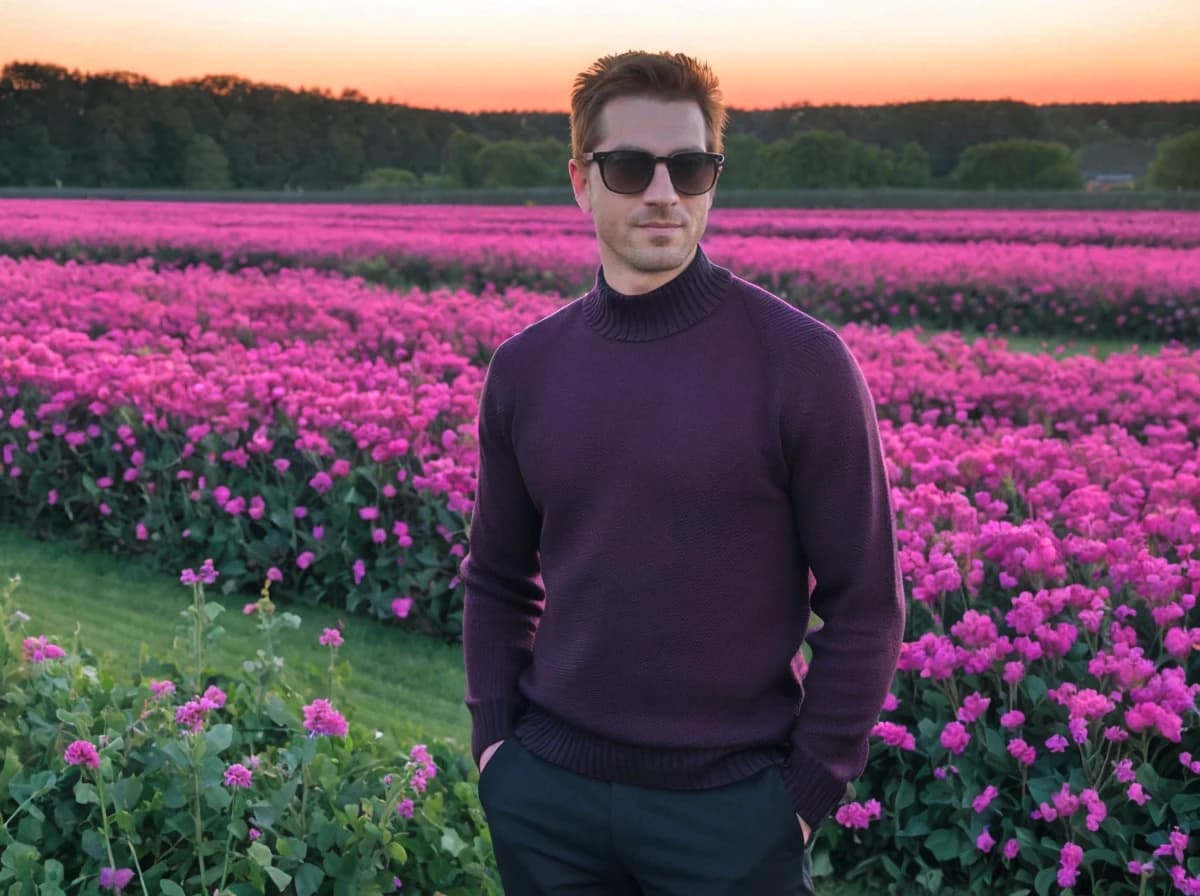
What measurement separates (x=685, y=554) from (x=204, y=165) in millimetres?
71609

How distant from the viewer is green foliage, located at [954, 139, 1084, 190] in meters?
60.1

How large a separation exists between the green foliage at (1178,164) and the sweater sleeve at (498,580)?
187ft

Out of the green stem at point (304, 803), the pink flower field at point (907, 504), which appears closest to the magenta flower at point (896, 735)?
the pink flower field at point (907, 504)

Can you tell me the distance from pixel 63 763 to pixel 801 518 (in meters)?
2.10

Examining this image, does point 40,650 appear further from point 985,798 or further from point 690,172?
point 985,798

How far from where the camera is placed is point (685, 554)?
6.23ft

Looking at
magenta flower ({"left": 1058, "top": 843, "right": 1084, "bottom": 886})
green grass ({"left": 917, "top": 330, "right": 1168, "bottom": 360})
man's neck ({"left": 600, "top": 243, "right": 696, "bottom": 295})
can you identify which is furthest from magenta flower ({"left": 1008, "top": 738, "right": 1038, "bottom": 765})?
green grass ({"left": 917, "top": 330, "right": 1168, "bottom": 360})

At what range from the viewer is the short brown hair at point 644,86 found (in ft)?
6.24

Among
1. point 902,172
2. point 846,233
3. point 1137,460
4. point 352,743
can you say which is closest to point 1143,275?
point 846,233

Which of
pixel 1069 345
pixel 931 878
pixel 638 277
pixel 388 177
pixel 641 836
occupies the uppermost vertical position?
pixel 638 277

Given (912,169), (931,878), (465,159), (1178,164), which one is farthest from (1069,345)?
(465,159)

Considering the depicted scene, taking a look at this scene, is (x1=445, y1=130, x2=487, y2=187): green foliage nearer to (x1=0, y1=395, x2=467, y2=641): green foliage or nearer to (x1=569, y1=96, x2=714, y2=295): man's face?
(x1=0, y1=395, x2=467, y2=641): green foliage

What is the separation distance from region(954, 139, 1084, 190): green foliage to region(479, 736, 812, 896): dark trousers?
2427 inches

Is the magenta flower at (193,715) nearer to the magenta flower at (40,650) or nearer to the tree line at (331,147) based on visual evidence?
the magenta flower at (40,650)
